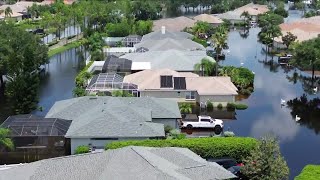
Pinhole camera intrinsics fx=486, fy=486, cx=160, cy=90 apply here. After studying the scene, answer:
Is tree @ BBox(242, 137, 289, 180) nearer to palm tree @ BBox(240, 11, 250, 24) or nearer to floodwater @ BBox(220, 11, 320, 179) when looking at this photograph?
floodwater @ BBox(220, 11, 320, 179)

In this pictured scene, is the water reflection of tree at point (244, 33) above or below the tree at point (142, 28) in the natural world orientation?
below

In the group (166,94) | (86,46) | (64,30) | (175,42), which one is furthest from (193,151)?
(64,30)

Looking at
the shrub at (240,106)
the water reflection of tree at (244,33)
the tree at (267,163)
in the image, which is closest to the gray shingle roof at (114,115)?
the tree at (267,163)

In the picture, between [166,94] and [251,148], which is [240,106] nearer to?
[166,94]

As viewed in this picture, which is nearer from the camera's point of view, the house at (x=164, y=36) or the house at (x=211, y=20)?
the house at (x=164, y=36)

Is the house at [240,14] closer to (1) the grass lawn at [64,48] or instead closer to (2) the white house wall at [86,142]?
(1) the grass lawn at [64,48]

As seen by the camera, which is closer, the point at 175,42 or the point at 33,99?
the point at 33,99

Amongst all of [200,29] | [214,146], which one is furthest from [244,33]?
[214,146]

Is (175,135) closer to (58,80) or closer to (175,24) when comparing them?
(58,80)
